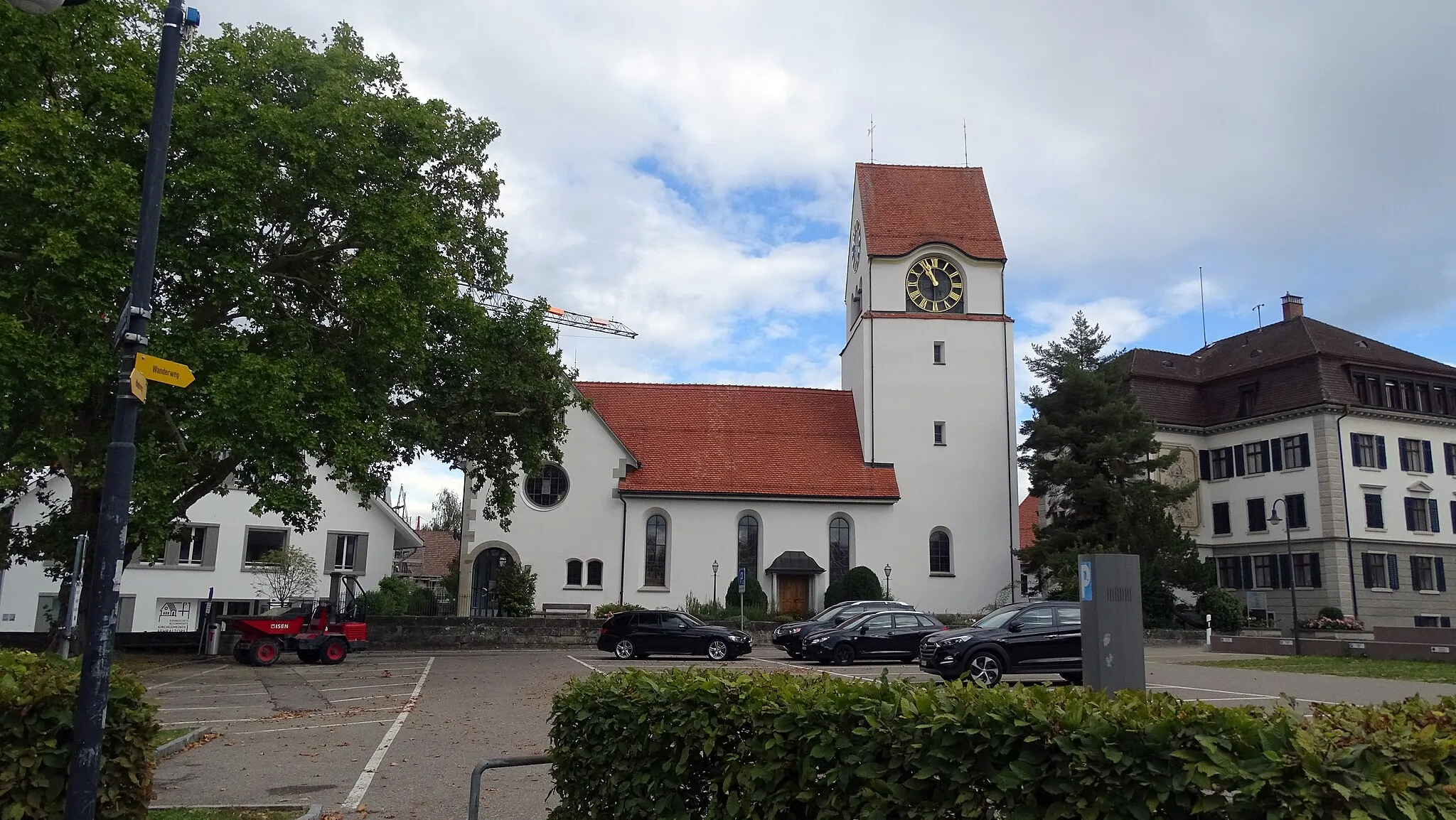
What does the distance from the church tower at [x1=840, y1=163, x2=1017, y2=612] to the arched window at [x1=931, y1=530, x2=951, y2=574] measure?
0.14 feet

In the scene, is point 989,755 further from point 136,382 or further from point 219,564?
→ point 219,564

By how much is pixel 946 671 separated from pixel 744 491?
77.8 feet

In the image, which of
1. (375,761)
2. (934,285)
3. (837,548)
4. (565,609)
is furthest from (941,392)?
(375,761)

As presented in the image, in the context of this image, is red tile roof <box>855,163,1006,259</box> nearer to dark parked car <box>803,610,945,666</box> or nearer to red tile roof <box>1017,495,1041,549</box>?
dark parked car <box>803,610,945,666</box>

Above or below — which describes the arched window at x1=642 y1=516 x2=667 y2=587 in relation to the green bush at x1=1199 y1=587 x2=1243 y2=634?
above

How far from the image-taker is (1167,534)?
38.8 m

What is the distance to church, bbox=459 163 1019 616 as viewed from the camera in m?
40.5

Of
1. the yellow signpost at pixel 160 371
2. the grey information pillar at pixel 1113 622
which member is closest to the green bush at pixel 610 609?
the grey information pillar at pixel 1113 622

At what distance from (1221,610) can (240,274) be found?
115 feet

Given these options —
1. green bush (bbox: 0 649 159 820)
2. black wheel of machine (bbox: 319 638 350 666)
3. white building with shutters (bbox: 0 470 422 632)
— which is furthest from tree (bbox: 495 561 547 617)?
green bush (bbox: 0 649 159 820)

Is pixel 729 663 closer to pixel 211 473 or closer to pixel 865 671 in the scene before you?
pixel 865 671

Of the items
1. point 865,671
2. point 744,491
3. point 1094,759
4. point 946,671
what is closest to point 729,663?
point 865,671

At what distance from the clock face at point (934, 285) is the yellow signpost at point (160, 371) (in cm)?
3953

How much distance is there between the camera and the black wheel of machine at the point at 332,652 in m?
25.9
